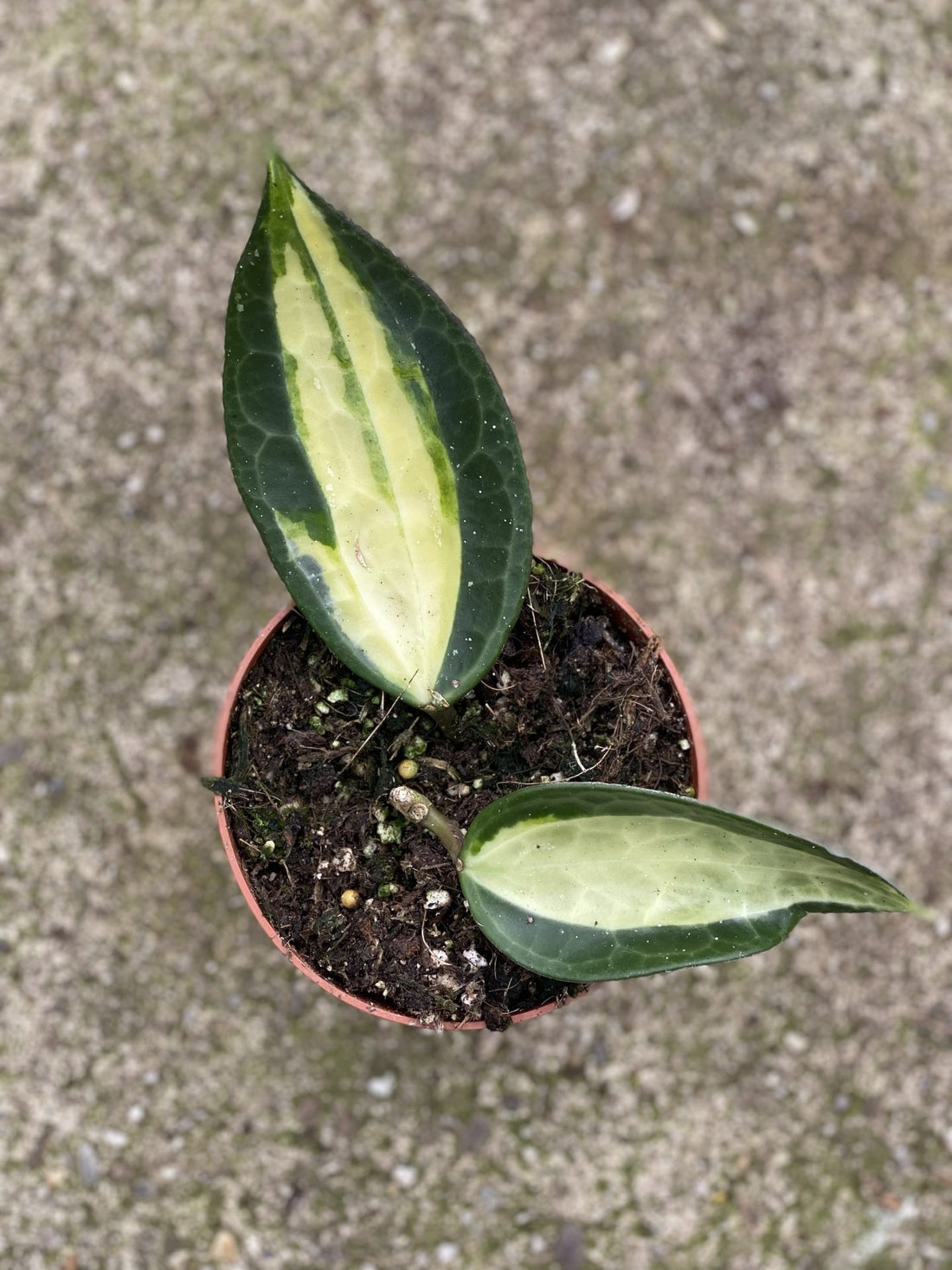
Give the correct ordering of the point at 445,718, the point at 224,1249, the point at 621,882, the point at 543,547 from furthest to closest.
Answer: the point at 543,547 < the point at 224,1249 < the point at 445,718 < the point at 621,882

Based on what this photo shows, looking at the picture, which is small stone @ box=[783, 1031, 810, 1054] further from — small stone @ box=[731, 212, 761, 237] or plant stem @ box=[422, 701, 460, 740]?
small stone @ box=[731, 212, 761, 237]

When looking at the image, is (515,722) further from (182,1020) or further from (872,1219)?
(872,1219)

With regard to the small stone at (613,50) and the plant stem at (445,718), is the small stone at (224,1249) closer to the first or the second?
the plant stem at (445,718)

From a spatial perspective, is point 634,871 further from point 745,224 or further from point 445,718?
point 745,224

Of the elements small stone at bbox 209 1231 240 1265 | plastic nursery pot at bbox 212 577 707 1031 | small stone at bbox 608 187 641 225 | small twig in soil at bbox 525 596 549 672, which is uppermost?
small stone at bbox 608 187 641 225

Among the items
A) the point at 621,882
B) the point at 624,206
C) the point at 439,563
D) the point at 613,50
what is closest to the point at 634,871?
the point at 621,882

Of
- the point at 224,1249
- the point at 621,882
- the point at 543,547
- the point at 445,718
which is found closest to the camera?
the point at 621,882

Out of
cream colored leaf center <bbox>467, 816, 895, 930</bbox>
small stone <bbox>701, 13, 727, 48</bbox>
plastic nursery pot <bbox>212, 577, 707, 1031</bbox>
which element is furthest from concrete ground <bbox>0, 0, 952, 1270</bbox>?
cream colored leaf center <bbox>467, 816, 895, 930</bbox>
